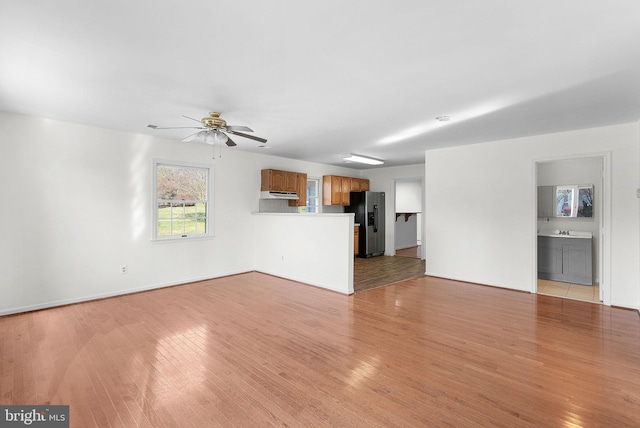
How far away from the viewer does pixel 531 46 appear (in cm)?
215

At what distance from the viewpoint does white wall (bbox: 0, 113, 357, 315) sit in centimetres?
380

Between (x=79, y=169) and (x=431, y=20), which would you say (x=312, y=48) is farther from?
(x=79, y=169)

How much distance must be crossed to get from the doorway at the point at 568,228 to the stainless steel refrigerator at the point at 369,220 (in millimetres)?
3682

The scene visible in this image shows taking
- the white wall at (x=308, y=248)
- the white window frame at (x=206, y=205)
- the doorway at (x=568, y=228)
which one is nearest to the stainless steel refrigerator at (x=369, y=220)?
the white wall at (x=308, y=248)

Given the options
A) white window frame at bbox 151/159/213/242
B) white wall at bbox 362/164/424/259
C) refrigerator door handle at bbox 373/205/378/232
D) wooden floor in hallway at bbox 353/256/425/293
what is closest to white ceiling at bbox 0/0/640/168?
white window frame at bbox 151/159/213/242

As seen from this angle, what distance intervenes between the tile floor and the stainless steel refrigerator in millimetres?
3820

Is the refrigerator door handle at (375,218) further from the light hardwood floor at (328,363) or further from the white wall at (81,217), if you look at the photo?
the white wall at (81,217)

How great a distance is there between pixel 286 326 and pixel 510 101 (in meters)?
3.55

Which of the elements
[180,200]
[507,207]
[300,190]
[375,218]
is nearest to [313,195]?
[300,190]

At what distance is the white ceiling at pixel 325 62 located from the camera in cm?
181

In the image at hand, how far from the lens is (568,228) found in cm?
577

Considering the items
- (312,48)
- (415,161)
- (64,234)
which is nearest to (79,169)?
(64,234)

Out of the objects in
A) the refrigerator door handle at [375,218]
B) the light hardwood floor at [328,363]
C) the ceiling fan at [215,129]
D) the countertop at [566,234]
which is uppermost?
the ceiling fan at [215,129]

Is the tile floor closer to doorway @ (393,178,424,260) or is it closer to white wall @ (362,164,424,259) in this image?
white wall @ (362,164,424,259)
